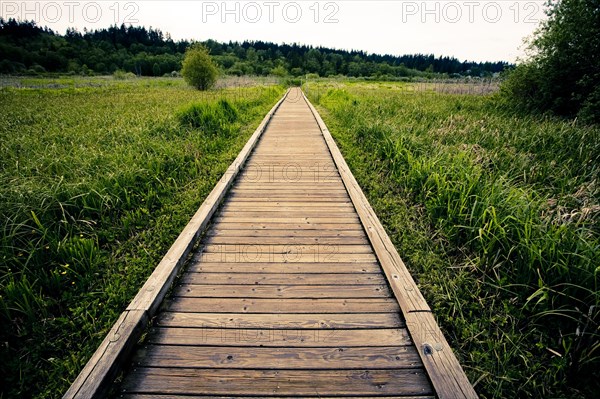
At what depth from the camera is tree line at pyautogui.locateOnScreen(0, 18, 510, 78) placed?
66.2 metres

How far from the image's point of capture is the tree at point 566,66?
350 inches

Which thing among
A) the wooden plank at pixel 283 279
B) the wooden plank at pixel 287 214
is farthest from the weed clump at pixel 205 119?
the wooden plank at pixel 283 279

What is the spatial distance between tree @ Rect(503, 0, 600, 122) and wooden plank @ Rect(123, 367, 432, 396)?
1103 cm

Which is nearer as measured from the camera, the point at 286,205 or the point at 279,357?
the point at 279,357

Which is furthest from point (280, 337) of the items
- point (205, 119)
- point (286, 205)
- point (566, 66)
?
point (566, 66)

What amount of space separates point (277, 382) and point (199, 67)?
102 ft

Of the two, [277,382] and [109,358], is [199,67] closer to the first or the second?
[109,358]

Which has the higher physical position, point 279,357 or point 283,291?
point 283,291

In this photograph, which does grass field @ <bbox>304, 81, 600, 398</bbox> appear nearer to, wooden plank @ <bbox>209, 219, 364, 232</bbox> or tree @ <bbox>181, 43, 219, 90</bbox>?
wooden plank @ <bbox>209, 219, 364, 232</bbox>

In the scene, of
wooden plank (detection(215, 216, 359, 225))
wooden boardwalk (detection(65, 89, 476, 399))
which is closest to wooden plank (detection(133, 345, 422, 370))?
wooden boardwalk (detection(65, 89, 476, 399))

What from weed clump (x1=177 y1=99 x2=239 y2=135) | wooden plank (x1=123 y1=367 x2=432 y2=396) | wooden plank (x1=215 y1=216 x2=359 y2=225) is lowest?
wooden plank (x1=123 y1=367 x2=432 y2=396)

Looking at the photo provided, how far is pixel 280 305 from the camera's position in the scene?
96.9 inches

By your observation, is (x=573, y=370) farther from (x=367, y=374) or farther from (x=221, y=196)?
(x=221, y=196)

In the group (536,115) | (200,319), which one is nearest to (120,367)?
(200,319)
